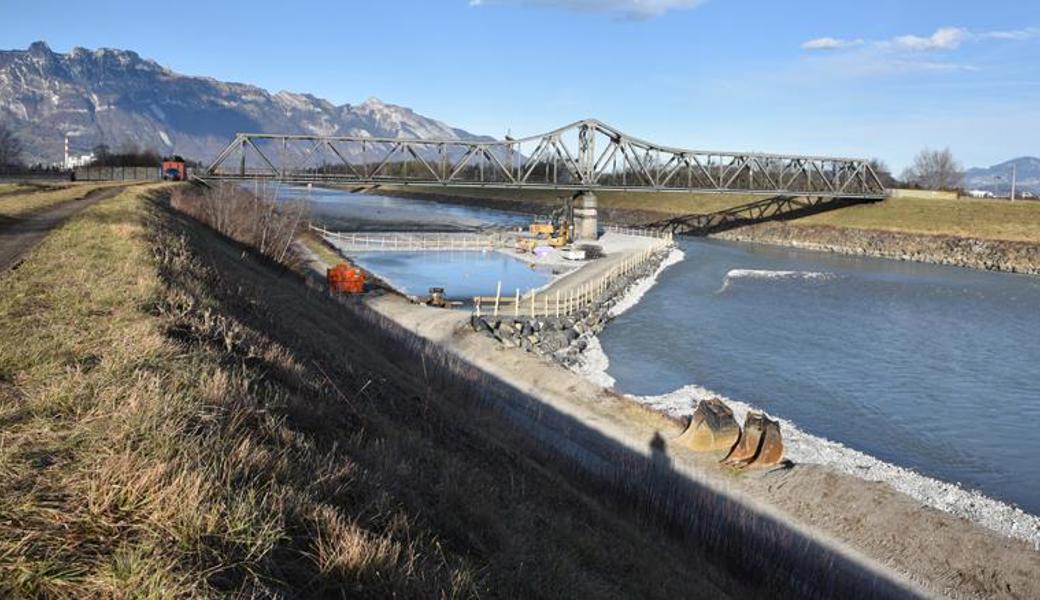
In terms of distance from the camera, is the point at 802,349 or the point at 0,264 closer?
the point at 0,264

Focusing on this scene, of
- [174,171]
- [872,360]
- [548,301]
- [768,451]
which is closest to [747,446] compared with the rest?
[768,451]

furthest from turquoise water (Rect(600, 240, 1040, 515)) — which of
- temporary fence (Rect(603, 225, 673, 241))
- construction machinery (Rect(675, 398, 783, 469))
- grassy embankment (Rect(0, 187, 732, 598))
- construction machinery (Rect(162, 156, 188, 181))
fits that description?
construction machinery (Rect(162, 156, 188, 181))

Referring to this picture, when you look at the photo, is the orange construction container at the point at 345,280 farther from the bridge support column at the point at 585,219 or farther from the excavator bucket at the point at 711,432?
the bridge support column at the point at 585,219

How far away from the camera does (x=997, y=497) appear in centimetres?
1809

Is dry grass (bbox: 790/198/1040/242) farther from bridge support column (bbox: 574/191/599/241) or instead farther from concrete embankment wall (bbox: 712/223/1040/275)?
bridge support column (bbox: 574/191/599/241)

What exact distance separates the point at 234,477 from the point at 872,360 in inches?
1247

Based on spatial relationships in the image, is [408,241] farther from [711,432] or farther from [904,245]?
[711,432]

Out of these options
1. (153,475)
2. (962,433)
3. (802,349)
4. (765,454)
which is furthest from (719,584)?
(802,349)

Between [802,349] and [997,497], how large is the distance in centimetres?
1630

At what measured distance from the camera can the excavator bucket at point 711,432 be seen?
1900cm

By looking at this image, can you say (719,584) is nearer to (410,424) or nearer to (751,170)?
(410,424)

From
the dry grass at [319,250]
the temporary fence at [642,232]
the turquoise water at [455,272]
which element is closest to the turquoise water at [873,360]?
the turquoise water at [455,272]

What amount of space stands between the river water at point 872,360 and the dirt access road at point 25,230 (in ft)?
60.4

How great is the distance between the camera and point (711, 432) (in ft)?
62.5
